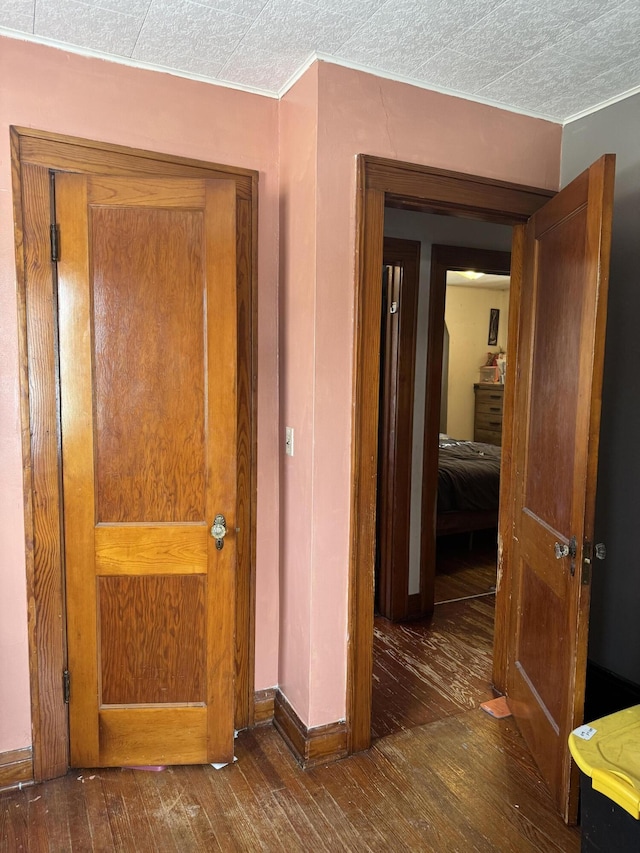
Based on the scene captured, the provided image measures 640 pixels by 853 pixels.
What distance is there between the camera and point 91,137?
2.05 meters

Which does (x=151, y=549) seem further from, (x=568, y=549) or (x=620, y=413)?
(x=620, y=413)

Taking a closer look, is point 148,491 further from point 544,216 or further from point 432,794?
point 544,216

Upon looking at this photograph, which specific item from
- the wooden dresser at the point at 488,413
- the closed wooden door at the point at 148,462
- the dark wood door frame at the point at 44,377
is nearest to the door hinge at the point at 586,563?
the closed wooden door at the point at 148,462

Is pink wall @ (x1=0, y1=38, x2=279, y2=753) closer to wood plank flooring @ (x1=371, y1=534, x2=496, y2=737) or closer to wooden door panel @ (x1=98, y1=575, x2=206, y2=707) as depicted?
wooden door panel @ (x1=98, y1=575, x2=206, y2=707)

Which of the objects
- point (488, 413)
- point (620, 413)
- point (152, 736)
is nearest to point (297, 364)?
point (620, 413)

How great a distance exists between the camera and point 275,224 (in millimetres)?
2373

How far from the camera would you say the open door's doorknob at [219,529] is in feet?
7.11

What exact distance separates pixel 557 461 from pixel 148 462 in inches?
55.2

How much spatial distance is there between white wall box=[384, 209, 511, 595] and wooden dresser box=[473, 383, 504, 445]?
3802 millimetres

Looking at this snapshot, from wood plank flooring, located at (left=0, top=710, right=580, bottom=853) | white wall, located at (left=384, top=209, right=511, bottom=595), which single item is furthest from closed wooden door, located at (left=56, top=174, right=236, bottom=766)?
white wall, located at (left=384, top=209, right=511, bottom=595)

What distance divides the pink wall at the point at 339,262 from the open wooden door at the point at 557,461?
1.56 feet

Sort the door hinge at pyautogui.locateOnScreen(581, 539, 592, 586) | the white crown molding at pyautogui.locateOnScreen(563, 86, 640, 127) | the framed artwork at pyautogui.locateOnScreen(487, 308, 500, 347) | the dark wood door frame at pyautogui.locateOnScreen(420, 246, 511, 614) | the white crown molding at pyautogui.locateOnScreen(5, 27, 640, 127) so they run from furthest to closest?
1. the framed artwork at pyautogui.locateOnScreen(487, 308, 500, 347)
2. the dark wood door frame at pyautogui.locateOnScreen(420, 246, 511, 614)
3. the white crown molding at pyautogui.locateOnScreen(563, 86, 640, 127)
4. the white crown molding at pyautogui.locateOnScreen(5, 27, 640, 127)
5. the door hinge at pyautogui.locateOnScreen(581, 539, 592, 586)

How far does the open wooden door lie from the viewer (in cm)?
184

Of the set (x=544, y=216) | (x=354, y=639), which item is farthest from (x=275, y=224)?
(x=354, y=639)
